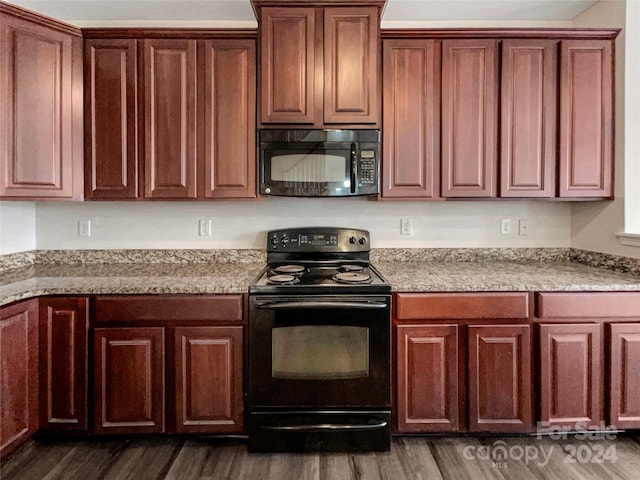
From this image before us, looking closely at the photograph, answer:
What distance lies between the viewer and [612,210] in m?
2.41

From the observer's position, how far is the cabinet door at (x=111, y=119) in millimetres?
2285

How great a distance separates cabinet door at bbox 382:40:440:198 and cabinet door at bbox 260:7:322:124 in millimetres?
453

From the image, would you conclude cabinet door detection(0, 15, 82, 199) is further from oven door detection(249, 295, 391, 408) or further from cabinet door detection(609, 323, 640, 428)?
cabinet door detection(609, 323, 640, 428)

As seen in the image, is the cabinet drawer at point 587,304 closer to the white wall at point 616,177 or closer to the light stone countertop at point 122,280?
the white wall at point 616,177

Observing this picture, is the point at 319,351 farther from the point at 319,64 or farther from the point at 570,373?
the point at 319,64

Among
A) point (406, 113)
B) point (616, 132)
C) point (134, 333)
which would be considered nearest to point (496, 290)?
point (406, 113)

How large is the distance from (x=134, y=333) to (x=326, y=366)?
101 cm

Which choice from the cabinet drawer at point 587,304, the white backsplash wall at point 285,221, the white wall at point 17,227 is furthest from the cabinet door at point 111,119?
the cabinet drawer at point 587,304

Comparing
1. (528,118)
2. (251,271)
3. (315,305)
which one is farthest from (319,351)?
(528,118)

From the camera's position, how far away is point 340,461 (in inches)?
75.3

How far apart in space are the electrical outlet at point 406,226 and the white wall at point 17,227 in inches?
99.6

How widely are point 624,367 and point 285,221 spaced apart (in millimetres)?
2122

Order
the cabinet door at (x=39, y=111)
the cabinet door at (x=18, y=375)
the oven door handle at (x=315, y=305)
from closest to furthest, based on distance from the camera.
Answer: the cabinet door at (x=18, y=375) → the oven door handle at (x=315, y=305) → the cabinet door at (x=39, y=111)

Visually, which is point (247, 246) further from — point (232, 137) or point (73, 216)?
point (73, 216)
